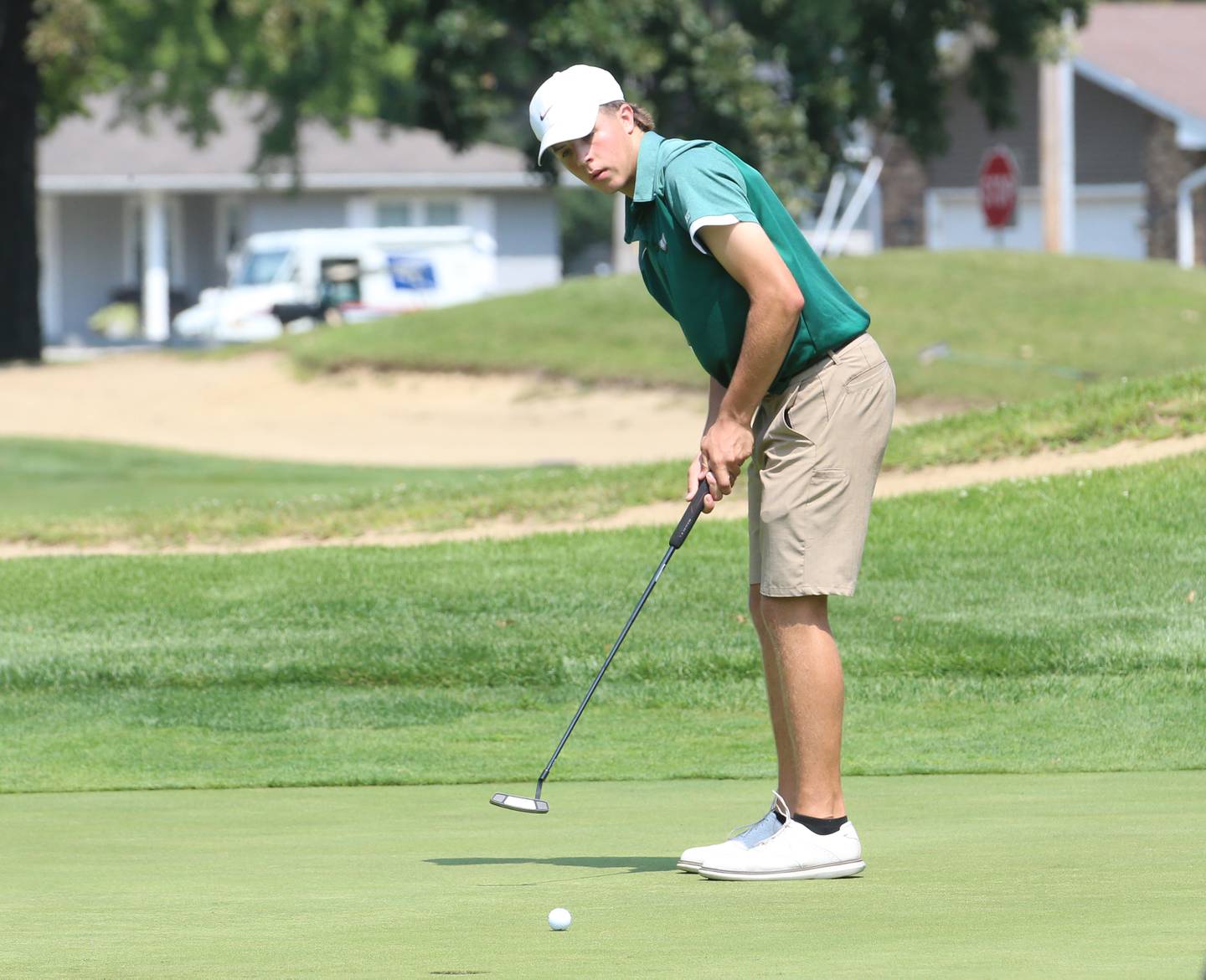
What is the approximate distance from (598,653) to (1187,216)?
30.1 m

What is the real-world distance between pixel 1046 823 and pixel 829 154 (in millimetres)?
25430

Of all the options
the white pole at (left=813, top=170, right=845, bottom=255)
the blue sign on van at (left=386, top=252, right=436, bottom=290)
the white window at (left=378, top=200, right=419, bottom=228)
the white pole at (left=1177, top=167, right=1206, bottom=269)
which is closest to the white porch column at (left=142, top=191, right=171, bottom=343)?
the white window at (left=378, top=200, right=419, bottom=228)

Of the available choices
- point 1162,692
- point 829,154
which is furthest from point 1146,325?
point 1162,692

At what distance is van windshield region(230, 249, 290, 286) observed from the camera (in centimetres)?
4078

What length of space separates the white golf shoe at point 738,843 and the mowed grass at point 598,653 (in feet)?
6.07

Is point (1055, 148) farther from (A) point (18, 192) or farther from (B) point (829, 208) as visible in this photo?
(A) point (18, 192)

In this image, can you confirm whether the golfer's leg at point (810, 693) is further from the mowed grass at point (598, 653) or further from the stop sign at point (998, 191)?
the stop sign at point (998, 191)

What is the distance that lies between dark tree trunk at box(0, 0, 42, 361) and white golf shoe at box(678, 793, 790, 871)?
24291 millimetres

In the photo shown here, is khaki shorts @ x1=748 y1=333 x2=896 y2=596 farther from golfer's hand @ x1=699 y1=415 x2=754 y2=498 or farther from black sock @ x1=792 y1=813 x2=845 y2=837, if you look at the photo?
black sock @ x1=792 y1=813 x2=845 y2=837

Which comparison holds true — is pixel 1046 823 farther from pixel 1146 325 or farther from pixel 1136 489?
pixel 1146 325

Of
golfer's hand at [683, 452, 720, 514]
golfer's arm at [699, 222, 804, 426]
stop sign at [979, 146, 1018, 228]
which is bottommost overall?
golfer's hand at [683, 452, 720, 514]

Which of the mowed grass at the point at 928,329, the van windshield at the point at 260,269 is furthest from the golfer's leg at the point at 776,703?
the van windshield at the point at 260,269

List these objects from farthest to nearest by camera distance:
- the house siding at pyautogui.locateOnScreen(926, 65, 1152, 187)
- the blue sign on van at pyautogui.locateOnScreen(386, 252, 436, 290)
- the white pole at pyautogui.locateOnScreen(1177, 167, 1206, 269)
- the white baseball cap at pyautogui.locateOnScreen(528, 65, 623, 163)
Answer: the blue sign on van at pyautogui.locateOnScreen(386, 252, 436, 290)
the house siding at pyautogui.locateOnScreen(926, 65, 1152, 187)
the white pole at pyautogui.locateOnScreen(1177, 167, 1206, 269)
the white baseball cap at pyautogui.locateOnScreen(528, 65, 623, 163)

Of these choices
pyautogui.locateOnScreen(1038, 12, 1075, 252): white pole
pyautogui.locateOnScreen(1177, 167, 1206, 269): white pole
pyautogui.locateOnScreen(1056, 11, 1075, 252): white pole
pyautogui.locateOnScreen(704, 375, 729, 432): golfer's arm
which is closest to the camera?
pyautogui.locateOnScreen(704, 375, 729, 432): golfer's arm
